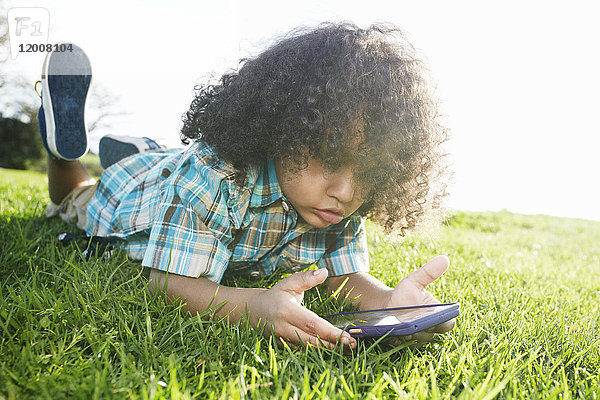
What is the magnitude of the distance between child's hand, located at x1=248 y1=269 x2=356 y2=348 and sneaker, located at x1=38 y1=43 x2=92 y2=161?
6.98 ft

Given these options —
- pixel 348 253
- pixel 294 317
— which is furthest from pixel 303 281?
pixel 348 253

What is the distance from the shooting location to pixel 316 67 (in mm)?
1963

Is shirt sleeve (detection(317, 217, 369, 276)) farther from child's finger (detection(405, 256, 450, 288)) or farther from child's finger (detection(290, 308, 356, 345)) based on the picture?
child's finger (detection(290, 308, 356, 345))

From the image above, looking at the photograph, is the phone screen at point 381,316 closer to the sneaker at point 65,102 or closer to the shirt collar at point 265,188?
the shirt collar at point 265,188

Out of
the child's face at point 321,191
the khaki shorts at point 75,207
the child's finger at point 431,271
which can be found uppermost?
the child's face at point 321,191

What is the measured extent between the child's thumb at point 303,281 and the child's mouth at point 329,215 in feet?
1.22

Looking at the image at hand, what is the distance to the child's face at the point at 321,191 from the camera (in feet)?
6.10

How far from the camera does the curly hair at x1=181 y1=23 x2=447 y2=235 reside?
1.88 m

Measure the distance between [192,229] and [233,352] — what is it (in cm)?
62

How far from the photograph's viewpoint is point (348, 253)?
2.38m

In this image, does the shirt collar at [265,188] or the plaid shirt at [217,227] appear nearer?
the plaid shirt at [217,227]

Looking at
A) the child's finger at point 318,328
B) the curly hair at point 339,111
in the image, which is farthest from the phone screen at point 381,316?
the curly hair at point 339,111

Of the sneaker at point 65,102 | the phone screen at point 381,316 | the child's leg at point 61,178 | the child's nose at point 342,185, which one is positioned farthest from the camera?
the child's leg at point 61,178

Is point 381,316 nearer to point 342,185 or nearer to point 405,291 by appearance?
point 405,291
